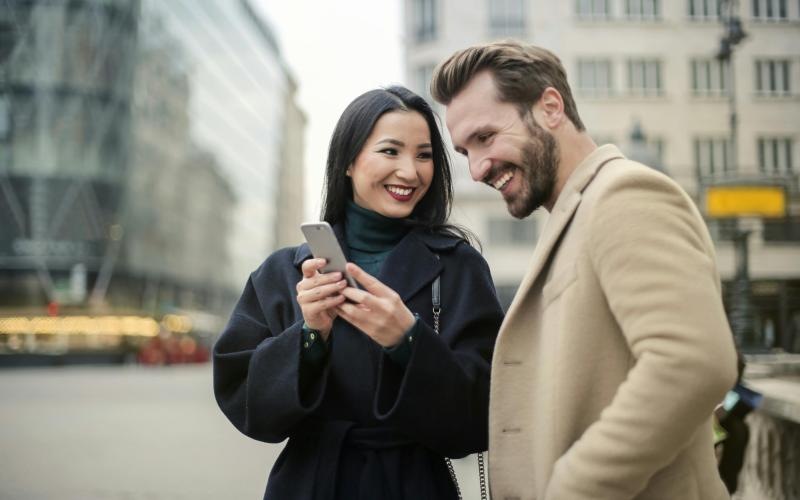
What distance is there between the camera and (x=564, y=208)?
7.23 feet

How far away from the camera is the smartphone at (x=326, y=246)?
234cm

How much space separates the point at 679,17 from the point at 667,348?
116 feet

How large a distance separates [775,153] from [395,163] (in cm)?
3376

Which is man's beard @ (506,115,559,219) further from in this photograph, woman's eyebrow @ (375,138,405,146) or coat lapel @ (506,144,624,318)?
woman's eyebrow @ (375,138,405,146)

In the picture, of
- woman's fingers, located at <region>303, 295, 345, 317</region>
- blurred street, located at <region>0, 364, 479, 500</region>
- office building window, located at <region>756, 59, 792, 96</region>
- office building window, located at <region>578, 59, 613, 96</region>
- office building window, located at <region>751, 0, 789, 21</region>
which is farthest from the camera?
office building window, located at <region>578, 59, 613, 96</region>

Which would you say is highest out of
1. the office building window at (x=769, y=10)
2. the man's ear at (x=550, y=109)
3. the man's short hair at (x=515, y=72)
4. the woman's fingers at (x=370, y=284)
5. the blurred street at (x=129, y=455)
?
the office building window at (x=769, y=10)

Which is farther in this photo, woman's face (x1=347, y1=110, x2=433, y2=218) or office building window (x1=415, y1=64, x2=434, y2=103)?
office building window (x1=415, y1=64, x2=434, y2=103)

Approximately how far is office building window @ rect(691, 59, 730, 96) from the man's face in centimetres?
3451

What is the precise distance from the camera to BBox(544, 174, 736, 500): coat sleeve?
1.80m

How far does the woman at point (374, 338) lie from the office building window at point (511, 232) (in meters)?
31.1

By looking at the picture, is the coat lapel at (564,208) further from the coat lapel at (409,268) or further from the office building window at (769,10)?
the office building window at (769,10)

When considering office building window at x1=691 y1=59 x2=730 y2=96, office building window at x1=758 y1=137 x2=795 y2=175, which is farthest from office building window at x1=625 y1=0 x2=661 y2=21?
office building window at x1=758 y1=137 x2=795 y2=175

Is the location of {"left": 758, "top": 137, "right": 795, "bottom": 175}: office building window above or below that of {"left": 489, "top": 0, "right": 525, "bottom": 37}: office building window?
below

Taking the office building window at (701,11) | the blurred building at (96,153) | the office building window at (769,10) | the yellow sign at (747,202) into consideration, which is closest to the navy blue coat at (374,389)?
the yellow sign at (747,202)
